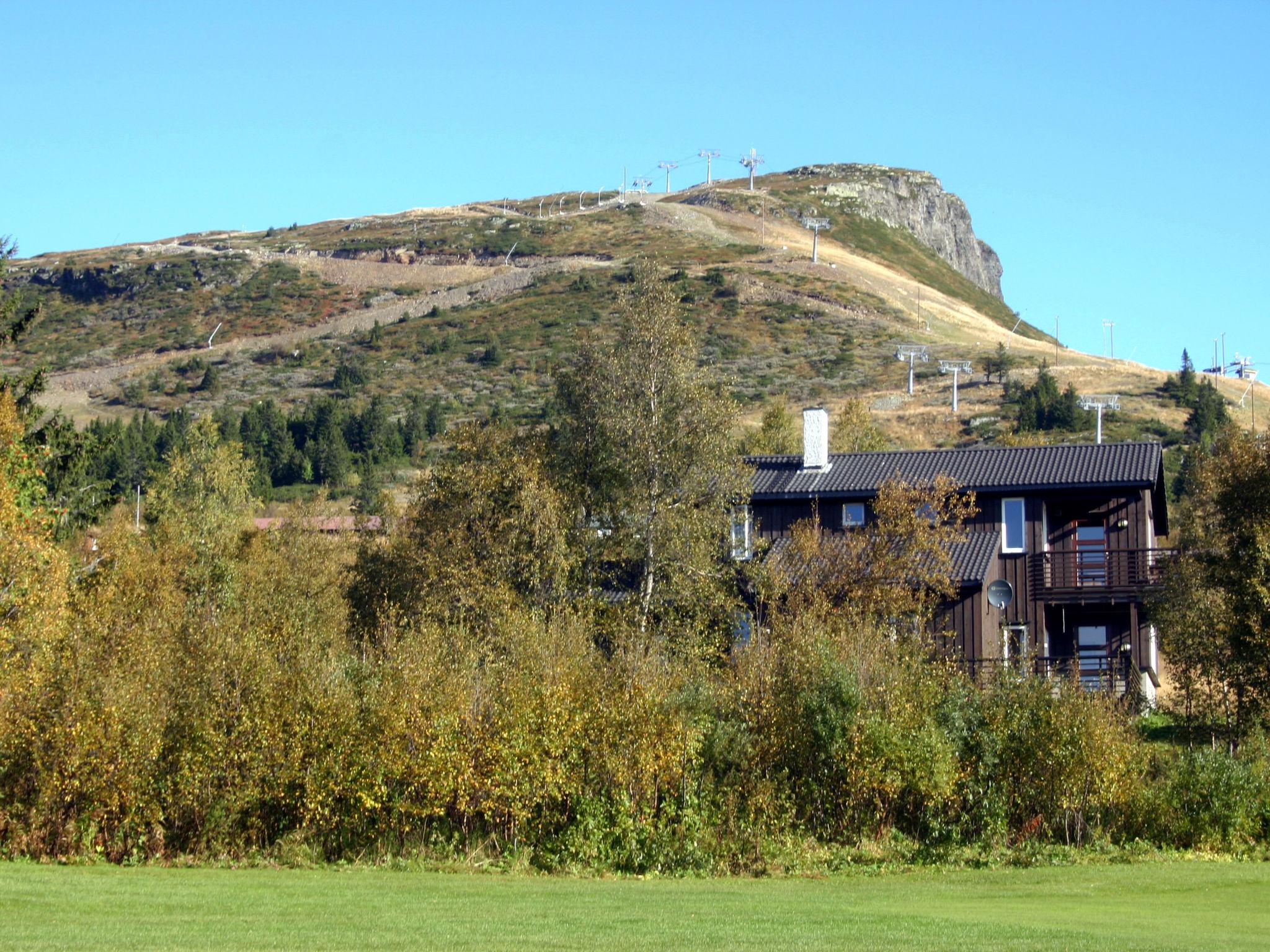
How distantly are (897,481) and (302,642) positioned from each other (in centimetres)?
1833

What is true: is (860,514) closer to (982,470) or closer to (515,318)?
(982,470)

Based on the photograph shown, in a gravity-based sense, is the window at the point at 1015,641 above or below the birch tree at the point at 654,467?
below

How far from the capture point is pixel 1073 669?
3180 centimetres

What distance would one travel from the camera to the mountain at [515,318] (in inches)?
4040

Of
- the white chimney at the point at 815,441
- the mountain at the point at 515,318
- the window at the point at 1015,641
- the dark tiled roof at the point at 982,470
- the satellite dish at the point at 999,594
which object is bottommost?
the window at the point at 1015,641

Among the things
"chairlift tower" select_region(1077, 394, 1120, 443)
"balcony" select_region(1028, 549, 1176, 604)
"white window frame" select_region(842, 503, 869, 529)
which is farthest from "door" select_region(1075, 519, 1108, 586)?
"chairlift tower" select_region(1077, 394, 1120, 443)

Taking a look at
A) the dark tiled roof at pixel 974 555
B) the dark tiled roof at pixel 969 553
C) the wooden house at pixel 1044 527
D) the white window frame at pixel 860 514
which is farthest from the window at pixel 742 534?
the dark tiled roof at pixel 974 555

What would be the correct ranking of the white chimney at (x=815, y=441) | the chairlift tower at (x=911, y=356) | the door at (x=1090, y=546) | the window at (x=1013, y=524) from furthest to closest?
the chairlift tower at (x=911, y=356), the white chimney at (x=815, y=441), the window at (x=1013, y=524), the door at (x=1090, y=546)

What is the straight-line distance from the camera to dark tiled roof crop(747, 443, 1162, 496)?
42531 millimetres

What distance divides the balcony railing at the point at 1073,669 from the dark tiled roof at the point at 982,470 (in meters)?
5.32

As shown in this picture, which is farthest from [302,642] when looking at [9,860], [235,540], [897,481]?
[235,540]

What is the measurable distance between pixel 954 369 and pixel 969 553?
50.6 m

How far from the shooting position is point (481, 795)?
2811 cm

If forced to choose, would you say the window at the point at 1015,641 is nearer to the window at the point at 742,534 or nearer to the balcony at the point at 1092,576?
the balcony at the point at 1092,576
